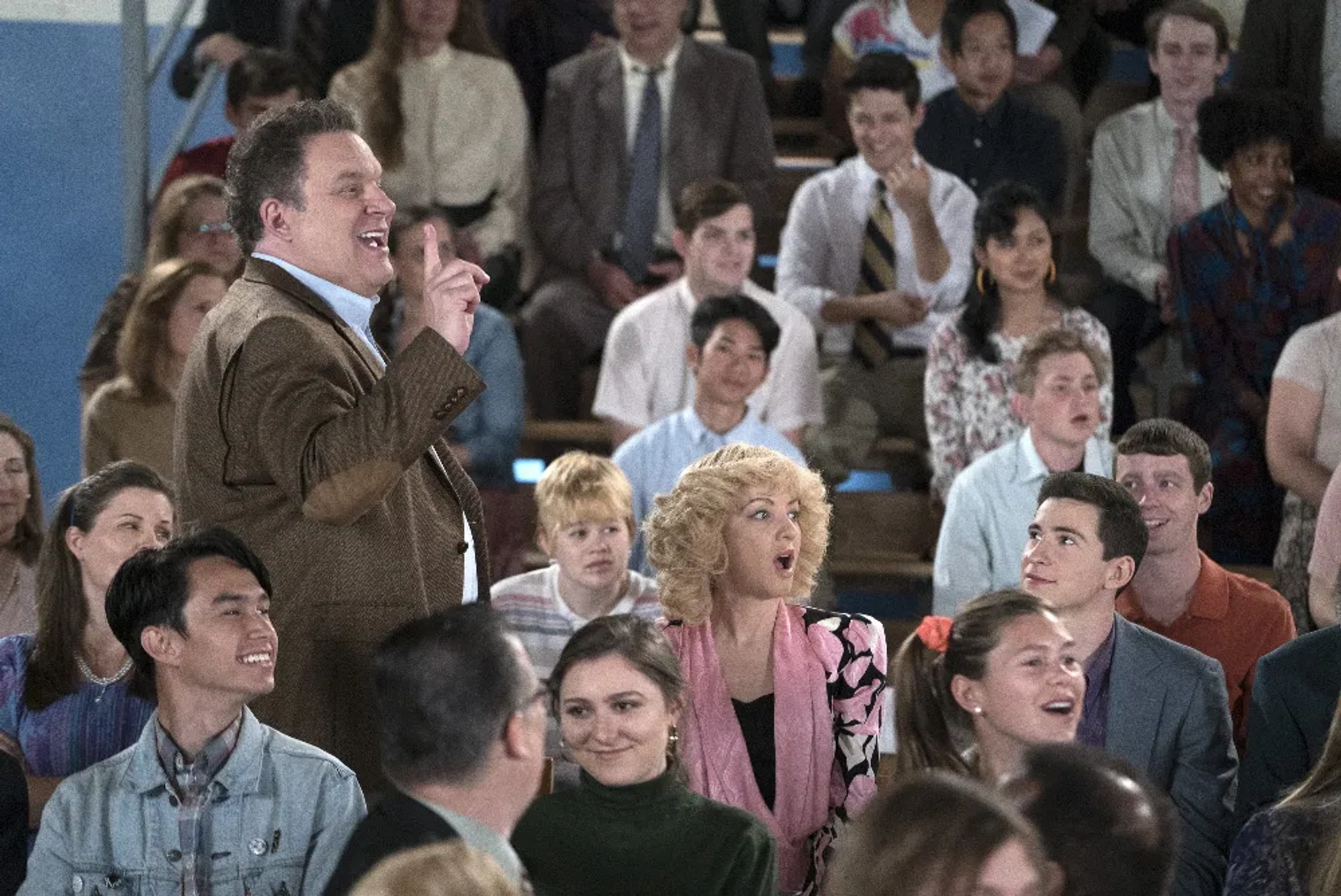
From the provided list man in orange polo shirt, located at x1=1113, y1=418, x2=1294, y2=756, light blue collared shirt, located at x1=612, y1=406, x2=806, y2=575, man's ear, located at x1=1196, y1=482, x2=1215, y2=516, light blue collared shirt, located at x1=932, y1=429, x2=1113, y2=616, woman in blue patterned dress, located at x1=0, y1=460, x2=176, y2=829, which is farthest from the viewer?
light blue collared shirt, located at x1=612, y1=406, x2=806, y2=575

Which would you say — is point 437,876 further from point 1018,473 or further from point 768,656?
point 1018,473

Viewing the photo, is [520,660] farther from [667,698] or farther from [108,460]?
[108,460]

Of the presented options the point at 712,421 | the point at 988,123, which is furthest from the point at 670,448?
the point at 988,123

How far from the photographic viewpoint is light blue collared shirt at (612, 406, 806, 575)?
5.09m

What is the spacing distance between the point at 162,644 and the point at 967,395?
2764mm

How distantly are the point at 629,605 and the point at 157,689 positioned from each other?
59.4 inches

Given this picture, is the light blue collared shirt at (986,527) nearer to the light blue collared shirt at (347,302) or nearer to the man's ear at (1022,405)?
the man's ear at (1022,405)

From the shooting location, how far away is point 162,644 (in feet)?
→ 9.50

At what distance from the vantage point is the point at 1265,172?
18.9ft

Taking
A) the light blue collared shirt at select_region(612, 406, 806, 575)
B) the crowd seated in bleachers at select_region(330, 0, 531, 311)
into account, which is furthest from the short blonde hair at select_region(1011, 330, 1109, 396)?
the crowd seated in bleachers at select_region(330, 0, 531, 311)

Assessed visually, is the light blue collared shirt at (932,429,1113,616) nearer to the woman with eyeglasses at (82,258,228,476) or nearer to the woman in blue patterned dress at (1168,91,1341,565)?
the woman in blue patterned dress at (1168,91,1341,565)

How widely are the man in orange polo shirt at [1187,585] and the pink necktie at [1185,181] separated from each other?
1.89m

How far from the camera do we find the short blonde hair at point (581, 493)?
4.33m

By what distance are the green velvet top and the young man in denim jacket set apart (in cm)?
30
